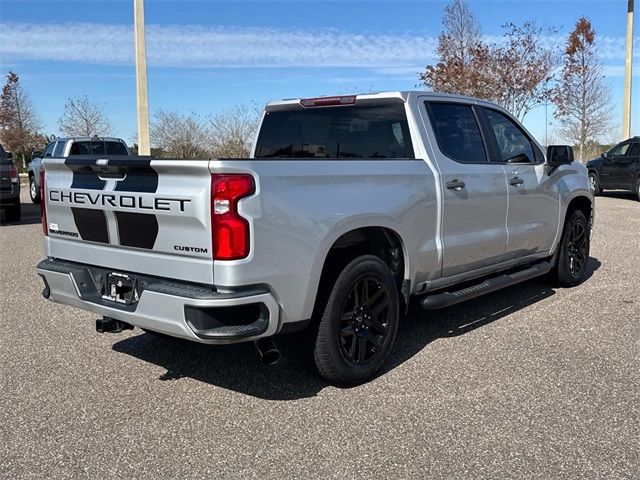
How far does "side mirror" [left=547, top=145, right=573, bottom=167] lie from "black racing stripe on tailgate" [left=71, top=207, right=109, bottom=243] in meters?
4.27

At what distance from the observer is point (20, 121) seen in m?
34.7

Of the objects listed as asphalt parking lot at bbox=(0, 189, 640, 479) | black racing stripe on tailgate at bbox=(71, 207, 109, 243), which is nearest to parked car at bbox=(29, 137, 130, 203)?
asphalt parking lot at bbox=(0, 189, 640, 479)

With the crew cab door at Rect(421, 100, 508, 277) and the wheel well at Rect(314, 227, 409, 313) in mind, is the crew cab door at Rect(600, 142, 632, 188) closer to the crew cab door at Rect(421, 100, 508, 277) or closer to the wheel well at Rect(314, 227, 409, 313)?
the crew cab door at Rect(421, 100, 508, 277)

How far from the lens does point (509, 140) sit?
19.2 feet

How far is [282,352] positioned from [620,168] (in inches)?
635

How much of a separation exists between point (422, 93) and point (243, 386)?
8.72ft

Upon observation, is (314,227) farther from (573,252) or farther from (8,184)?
(8,184)

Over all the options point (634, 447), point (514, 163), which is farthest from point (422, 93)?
point (634, 447)

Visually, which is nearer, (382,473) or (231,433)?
(382,473)

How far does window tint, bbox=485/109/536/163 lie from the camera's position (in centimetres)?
569

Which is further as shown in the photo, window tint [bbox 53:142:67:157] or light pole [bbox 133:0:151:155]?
window tint [bbox 53:142:67:157]

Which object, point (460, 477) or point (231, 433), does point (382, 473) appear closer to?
point (460, 477)

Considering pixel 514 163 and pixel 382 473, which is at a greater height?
pixel 514 163

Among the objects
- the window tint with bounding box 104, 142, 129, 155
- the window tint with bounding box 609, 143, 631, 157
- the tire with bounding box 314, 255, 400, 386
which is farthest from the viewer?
the window tint with bounding box 609, 143, 631, 157
